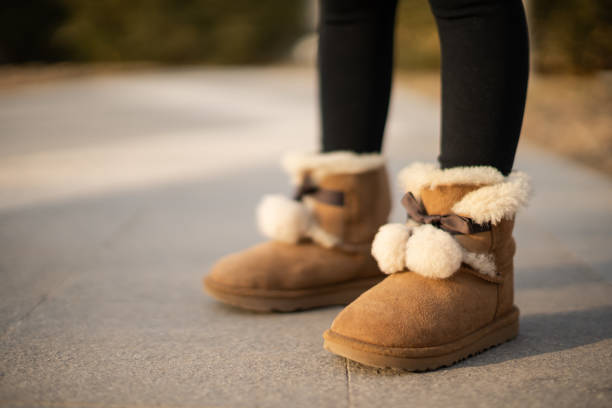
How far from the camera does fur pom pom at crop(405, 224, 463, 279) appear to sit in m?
0.74

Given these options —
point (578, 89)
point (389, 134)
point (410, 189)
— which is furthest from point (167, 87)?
point (410, 189)

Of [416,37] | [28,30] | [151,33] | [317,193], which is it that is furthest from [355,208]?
[28,30]

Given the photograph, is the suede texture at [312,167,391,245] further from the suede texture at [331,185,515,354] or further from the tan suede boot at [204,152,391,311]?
the suede texture at [331,185,515,354]

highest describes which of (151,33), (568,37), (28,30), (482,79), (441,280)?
(28,30)

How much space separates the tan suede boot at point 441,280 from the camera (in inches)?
28.0

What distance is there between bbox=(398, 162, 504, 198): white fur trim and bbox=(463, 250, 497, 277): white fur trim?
0.10m

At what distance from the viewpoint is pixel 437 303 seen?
74 cm

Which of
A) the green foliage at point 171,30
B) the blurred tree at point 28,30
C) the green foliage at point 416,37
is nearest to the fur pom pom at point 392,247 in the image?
the green foliage at point 416,37

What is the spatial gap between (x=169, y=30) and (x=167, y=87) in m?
5.91

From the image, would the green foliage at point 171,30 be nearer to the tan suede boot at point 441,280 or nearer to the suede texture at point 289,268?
the suede texture at point 289,268

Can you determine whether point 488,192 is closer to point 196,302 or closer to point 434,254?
point 434,254

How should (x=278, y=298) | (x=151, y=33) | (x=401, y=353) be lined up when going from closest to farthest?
(x=401, y=353) < (x=278, y=298) < (x=151, y=33)

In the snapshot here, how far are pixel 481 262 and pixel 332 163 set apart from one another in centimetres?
30

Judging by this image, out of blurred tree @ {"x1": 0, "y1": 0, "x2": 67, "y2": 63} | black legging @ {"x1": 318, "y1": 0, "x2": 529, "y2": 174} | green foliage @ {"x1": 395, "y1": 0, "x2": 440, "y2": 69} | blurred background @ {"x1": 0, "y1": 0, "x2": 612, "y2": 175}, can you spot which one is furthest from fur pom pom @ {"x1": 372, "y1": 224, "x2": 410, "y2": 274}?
blurred tree @ {"x1": 0, "y1": 0, "x2": 67, "y2": 63}
